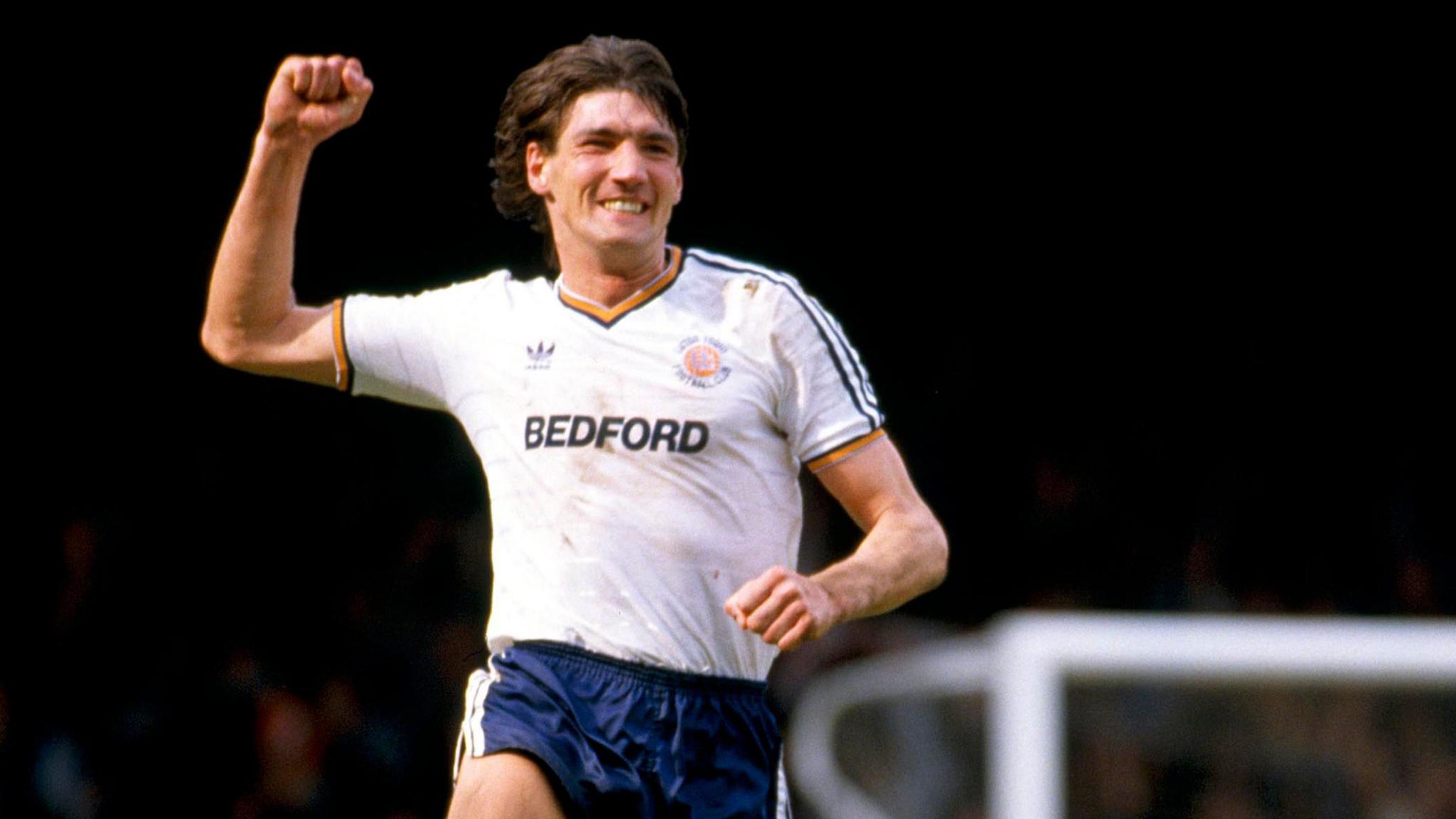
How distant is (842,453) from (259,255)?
1.11m

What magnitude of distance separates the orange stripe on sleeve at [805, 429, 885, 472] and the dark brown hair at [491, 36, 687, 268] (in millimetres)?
611

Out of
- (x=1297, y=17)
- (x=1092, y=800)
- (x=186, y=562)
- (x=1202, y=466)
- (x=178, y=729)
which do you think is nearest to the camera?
(x=1092, y=800)

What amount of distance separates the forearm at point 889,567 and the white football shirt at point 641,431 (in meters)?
0.16

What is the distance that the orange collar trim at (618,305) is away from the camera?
3.79m

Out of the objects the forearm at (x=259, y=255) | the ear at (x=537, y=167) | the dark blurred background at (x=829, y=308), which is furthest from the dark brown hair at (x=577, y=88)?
the dark blurred background at (x=829, y=308)

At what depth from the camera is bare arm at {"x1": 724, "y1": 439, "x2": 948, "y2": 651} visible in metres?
3.25

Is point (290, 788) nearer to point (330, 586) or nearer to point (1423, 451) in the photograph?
point (330, 586)

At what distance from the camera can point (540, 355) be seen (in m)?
3.76

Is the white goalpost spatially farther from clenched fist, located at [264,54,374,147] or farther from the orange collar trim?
clenched fist, located at [264,54,374,147]

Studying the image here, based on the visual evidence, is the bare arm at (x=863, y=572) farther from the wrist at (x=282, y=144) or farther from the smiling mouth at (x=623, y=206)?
the wrist at (x=282, y=144)

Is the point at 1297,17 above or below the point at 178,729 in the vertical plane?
above

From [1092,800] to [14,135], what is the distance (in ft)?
18.0

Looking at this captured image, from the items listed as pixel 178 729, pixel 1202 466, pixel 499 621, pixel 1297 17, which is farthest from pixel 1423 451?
pixel 499 621

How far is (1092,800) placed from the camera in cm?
621
